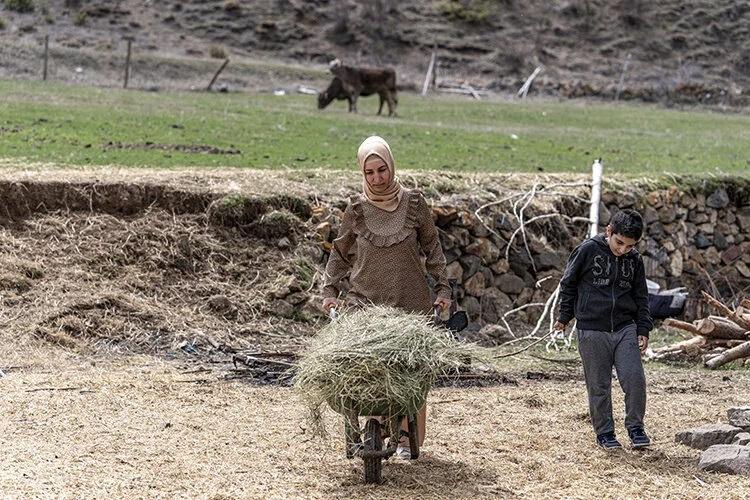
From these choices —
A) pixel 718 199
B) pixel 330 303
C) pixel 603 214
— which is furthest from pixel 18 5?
pixel 330 303

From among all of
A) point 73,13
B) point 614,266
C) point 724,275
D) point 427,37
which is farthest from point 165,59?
point 614,266

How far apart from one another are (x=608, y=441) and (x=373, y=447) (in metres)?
1.86

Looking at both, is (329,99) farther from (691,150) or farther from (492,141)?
(691,150)

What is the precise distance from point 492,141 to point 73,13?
27122 mm

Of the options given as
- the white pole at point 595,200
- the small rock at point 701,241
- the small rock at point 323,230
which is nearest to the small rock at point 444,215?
the small rock at point 323,230

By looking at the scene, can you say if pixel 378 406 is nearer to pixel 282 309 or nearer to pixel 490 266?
pixel 282 309

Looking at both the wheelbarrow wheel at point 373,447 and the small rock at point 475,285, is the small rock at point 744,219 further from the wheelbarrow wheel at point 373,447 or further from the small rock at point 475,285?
the wheelbarrow wheel at point 373,447

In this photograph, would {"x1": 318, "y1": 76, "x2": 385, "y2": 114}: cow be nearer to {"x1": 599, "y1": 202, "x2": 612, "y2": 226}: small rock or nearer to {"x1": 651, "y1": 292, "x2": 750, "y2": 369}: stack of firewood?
{"x1": 599, "y1": 202, "x2": 612, "y2": 226}: small rock

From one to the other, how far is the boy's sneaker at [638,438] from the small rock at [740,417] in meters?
0.68

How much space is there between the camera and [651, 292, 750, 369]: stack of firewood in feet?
36.9

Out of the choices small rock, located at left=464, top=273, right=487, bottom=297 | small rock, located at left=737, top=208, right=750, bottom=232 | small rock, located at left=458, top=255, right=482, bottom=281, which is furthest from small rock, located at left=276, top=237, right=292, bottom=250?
small rock, located at left=737, top=208, right=750, bottom=232

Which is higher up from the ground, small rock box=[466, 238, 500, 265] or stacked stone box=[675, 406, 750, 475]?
small rock box=[466, 238, 500, 265]

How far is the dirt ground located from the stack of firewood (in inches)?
46.1

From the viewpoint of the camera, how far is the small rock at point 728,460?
702 centimetres
